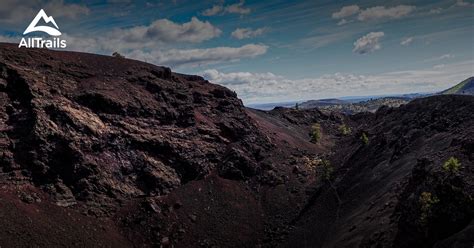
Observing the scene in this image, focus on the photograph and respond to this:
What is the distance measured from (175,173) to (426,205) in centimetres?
4300

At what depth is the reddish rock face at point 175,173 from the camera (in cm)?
4347

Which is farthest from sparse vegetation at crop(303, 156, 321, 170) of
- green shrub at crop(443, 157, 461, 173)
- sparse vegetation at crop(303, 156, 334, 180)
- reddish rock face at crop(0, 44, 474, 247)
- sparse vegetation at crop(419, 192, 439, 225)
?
sparse vegetation at crop(419, 192, 439, 225)

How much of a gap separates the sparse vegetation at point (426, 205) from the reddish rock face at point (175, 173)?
491 mm

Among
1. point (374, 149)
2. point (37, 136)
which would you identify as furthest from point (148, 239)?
point (374, 149)

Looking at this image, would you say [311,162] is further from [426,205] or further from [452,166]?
[426,205]

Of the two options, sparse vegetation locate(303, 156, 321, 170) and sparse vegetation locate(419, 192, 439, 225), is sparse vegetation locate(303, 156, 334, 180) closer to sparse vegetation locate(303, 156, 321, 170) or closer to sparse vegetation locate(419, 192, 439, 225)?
sparse vegetation locate(303, 156, 321, 170)

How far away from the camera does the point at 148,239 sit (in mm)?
52781

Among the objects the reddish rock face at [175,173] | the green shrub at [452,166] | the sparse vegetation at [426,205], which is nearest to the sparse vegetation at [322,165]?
the reddish rock face at [175,173]

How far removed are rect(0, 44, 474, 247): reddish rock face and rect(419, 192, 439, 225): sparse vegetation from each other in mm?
491

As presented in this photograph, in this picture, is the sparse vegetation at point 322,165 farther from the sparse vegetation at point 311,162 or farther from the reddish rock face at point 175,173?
the reddish rock face at point 175,173

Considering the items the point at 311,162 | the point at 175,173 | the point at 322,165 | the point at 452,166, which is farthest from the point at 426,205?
the point at 311,162

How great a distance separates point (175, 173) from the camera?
65812 mm

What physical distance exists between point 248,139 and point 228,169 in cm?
1516

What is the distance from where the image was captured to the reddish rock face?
4347 centimetres
